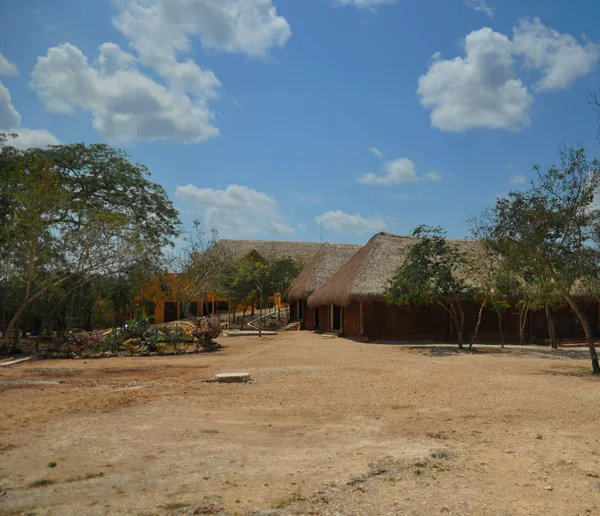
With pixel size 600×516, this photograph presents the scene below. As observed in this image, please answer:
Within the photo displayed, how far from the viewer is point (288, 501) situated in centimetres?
404

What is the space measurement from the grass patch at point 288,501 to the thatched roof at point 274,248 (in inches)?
1252

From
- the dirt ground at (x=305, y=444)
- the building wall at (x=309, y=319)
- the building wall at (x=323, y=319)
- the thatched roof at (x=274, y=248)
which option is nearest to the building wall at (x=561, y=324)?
the building wall at (x=323, y=319)

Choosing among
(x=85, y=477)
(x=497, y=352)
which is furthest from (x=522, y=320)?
(x=85, y=477)

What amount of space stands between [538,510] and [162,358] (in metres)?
12.1

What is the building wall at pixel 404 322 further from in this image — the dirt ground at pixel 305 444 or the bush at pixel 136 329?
the dirt ground at pixel 305 444

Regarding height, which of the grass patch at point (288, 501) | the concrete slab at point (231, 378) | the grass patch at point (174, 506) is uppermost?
the concrete slab at point (231, 378)

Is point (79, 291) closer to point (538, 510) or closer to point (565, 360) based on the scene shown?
point (565, 360)

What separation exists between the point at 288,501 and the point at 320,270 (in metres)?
23.3

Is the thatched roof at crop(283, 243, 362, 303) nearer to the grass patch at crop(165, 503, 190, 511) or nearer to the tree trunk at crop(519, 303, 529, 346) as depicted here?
the tree trunk at crop(519, 303, 529, 346)

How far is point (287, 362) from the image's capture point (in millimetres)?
12945

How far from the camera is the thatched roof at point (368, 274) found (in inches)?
759

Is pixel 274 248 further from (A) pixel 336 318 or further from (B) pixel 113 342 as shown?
(B) pixel 113 342

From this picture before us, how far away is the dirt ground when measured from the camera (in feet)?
13.3

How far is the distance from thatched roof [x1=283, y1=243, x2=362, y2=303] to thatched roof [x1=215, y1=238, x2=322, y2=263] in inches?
269
